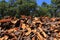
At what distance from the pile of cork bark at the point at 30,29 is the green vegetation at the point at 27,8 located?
21.1 metres

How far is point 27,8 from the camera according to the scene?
94.6 feet

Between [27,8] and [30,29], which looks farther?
[27,8]

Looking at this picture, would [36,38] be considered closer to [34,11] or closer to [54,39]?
[54,39]

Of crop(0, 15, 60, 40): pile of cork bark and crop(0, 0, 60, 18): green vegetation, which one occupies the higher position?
crop(0, 15, 60, 40): pile of cork bark

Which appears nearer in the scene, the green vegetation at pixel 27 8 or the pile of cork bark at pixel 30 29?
the pile of cork bark at pixel 30 29

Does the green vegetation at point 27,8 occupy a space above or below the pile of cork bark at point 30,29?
below

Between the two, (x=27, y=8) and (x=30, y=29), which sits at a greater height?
(x=30, y=29)

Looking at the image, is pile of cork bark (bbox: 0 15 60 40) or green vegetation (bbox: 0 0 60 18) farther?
green vegetation (bbox: 0 0 60 18)

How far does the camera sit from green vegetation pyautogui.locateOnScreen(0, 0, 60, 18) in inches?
1120

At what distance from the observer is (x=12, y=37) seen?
5.96 m

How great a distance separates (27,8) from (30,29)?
74.7ft

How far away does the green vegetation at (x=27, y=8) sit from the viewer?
93.4 feet

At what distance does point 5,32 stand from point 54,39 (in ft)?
4.57

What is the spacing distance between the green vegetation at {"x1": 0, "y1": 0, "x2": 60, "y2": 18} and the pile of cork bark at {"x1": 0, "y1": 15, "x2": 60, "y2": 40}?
2107 centimetres
